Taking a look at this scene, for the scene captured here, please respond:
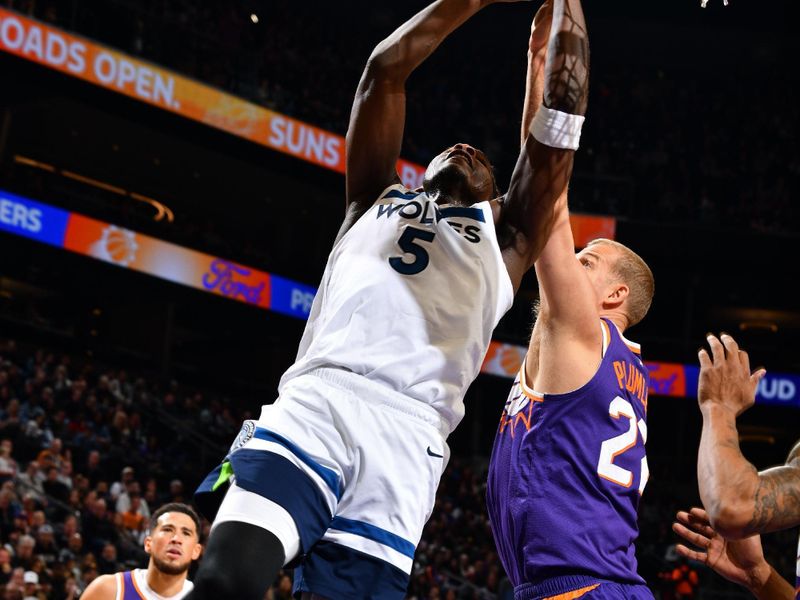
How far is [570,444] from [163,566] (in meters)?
3.07

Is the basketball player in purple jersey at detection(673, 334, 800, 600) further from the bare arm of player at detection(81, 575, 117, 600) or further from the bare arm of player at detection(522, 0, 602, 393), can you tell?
the bare arm of player at detection(81, 575, 117, 600)

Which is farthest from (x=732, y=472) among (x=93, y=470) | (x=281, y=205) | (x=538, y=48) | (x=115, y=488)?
(x=281, y=205)

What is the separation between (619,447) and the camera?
3.65m

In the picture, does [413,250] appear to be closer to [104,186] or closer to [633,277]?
[633,277]

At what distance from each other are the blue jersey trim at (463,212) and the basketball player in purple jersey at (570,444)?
1.24 ft

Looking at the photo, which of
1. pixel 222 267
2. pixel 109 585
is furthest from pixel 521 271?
pixel 222 267

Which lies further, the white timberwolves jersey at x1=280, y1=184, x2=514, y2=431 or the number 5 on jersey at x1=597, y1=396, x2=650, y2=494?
the number 5 on jersey at x1=597, y1=396, x2=650, y2=494

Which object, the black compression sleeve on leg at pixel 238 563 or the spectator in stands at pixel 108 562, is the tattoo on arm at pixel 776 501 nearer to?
the black compression sleeve on leg at pixel 238 563

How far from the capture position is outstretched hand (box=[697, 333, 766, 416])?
3096 millimetres

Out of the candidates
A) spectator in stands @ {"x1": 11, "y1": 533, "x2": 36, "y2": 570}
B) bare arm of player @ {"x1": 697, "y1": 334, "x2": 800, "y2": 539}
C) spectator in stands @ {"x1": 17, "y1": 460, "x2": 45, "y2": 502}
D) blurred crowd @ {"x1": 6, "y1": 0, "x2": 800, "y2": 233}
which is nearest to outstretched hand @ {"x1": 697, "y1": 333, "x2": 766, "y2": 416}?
bare arm of player @ {"x1": 697, "y1": 334, "x2": 800, "y2": 539}

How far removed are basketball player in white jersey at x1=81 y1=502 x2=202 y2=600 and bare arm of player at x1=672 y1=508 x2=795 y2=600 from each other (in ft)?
10.0

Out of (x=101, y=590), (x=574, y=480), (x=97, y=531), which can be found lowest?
(x=101, y=590)

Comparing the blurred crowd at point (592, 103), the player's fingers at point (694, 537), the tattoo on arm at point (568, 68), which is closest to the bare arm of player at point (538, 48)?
the tattoo on arm at point (568, 68)

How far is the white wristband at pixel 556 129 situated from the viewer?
3283mm
